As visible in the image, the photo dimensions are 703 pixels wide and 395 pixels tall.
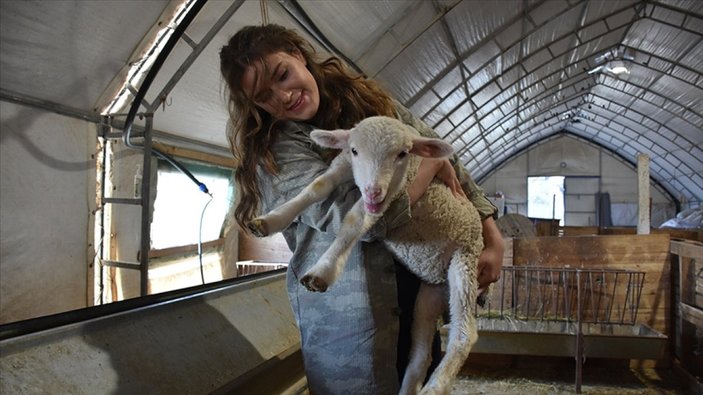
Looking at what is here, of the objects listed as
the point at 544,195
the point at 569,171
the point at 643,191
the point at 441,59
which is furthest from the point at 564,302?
the point at 569,171

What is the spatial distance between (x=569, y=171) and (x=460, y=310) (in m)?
21.7

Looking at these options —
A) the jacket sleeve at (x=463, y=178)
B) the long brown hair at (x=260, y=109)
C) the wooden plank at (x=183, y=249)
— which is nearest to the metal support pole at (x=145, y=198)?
the wooden plank at (x=183, y=249)

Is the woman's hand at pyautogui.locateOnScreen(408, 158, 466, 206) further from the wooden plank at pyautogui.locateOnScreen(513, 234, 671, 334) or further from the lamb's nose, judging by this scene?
the wooden plank at pyautogui.locateOnScreen(513, 234, 671, 334)

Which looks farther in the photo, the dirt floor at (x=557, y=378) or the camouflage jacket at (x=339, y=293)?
the dirt floor at (x=557, y=378)

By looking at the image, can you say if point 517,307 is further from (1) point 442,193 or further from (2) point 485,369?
(1) point 442,193

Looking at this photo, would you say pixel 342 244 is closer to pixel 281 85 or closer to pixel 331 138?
pixel 331 138

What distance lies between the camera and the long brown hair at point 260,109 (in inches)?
48.6

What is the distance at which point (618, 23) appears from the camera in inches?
376

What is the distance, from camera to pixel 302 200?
110cm

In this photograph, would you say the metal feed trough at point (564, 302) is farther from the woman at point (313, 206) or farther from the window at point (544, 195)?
the window at point (544, 195)

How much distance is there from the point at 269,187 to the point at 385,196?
0.34m

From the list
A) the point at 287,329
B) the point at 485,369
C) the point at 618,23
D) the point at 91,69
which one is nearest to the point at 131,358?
the point at 287,329

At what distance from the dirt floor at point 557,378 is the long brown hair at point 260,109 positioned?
3571 millimetres

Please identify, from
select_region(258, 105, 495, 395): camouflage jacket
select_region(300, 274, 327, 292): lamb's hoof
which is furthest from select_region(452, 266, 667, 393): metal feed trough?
select_region(300, 274, 327, 292): lamb's hoof
